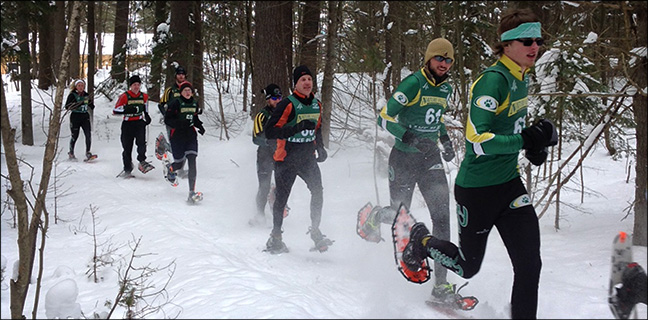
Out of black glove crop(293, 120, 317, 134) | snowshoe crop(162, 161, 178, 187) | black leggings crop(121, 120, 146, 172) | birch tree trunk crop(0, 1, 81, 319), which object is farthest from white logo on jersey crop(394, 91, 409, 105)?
black leggings crop(121, 120, 146, 172)

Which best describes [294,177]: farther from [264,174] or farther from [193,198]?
[193,198]

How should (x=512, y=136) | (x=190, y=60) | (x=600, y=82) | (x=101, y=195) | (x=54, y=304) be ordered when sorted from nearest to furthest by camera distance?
(x=512, y=136) → (x=54, y=304) → (x=600, y=82) → (x=101, y=195) → (x=190, y=60)

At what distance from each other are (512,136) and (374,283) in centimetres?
217

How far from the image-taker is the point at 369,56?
9.04 metres

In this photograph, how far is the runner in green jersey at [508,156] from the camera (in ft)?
11.1

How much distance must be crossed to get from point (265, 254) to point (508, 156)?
3.50 metres

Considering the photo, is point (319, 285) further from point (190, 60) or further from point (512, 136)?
point (190, 60)

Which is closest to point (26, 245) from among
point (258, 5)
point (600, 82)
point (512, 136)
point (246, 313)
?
point (246, 313)

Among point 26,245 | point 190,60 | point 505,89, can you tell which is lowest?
point 26,245

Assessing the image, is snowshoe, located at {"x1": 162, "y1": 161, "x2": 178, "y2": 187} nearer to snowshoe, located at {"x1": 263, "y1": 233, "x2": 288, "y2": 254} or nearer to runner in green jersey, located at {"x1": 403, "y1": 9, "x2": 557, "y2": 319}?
snowshoe, located at {"x1": 263, "y1": 233, "x2": 288, "y2": 254}

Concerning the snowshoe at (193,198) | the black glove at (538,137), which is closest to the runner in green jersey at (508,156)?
the black glove at (538,137)

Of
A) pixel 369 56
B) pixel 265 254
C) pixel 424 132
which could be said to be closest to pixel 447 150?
pixel 424 132

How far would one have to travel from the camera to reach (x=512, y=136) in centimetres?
336

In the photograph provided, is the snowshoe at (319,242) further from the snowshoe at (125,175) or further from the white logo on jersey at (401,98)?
the snowshoe at (125,175)
